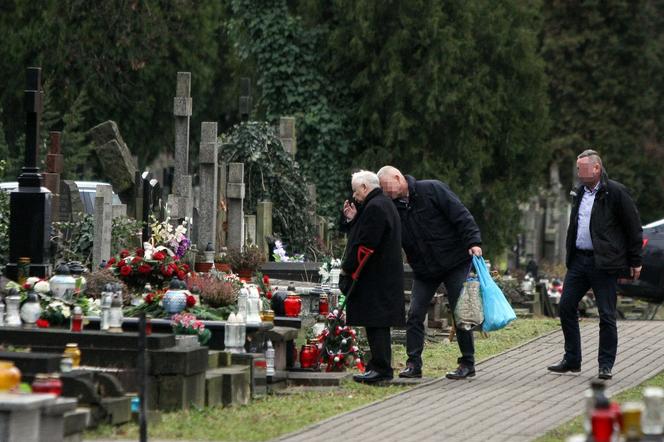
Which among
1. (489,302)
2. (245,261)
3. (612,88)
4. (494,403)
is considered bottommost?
(494,403)

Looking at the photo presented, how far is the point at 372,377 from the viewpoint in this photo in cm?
1299

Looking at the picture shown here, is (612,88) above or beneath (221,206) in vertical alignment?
above

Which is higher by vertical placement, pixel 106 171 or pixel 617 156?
pixel 617 156

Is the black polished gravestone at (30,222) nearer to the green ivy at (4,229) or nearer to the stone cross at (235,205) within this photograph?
the green ivy at (4,229)

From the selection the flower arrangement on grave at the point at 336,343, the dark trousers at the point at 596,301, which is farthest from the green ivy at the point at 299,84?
the dark trousers at the point at 596,301

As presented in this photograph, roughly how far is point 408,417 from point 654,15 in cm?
4232

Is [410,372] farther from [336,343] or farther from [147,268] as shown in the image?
[147,268]

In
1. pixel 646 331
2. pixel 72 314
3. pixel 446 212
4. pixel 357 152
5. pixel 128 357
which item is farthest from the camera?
pixel 357 152

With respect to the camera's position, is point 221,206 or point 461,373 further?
point 221,206

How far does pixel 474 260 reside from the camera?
44.5 ft

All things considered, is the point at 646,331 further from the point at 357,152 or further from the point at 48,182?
the point at 357,152

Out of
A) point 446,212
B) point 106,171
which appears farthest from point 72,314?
point 106,171

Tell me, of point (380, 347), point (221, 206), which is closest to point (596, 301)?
point (380, 347)

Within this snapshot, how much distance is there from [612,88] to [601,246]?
37.4 m
